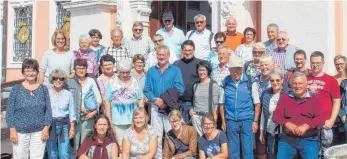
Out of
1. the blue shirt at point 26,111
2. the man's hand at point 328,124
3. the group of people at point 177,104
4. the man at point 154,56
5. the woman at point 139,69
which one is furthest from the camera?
the man at point 154,56

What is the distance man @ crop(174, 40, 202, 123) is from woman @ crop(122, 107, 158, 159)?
74 centimetres

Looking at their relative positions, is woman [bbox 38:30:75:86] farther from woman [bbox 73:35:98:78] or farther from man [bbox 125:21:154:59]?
man [bbox 125:21:154:59]

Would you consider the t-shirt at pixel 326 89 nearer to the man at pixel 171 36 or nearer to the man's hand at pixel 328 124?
the man's hand at pixel 328 124

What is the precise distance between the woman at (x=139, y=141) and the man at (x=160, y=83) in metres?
0.41

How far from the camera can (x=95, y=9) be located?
500 inches

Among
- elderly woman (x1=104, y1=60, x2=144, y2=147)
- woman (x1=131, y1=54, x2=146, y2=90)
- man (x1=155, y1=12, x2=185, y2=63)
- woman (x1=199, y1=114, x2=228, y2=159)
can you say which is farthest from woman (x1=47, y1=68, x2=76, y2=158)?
man (x1=155, y1=12, x2=185, y2=63)

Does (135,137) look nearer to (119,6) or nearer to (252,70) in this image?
(252,70)

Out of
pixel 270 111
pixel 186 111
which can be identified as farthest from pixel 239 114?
pixel 186 111

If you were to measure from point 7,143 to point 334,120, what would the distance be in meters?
6.44

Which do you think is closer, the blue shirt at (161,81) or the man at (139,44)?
the blue shirt at (161,81)

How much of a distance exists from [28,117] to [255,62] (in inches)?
115

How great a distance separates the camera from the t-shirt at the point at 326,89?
21.5ft

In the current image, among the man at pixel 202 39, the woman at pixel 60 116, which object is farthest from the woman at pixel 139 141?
the man at pixel 202 39

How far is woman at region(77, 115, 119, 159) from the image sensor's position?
688 cm
